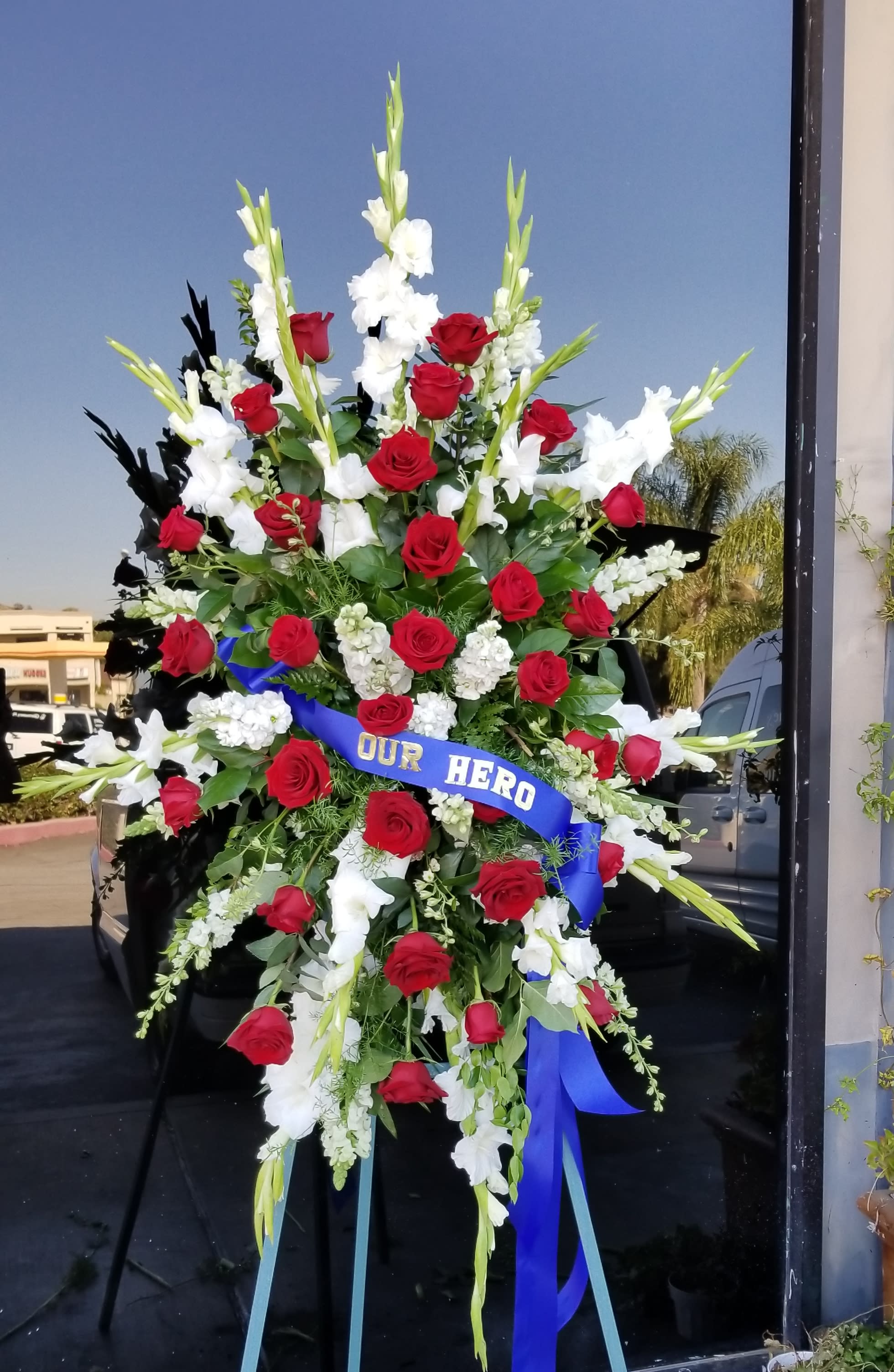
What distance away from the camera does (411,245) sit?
1310 mm

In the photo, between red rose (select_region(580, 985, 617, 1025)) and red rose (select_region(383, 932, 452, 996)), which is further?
red rose (select_region(580, 985, 617, 1025))

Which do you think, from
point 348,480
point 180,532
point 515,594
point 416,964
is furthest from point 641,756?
point 180,532

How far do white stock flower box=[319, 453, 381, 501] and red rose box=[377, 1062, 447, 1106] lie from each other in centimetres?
72

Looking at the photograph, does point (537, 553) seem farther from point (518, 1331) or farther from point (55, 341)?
point (55, 341)

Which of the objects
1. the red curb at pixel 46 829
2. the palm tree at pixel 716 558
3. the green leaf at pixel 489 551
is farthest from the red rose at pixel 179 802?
the palm tree at pixel 716 558

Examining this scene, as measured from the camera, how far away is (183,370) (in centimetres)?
212

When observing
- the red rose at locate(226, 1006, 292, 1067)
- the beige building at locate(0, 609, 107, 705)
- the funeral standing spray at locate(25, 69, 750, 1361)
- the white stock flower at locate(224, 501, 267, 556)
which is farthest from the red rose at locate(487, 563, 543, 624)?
the beige building at locate(0, 609, 107, 705)

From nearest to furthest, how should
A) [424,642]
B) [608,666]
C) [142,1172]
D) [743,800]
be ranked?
[424,642] < [608,666] < [142,1172] < [743,800]

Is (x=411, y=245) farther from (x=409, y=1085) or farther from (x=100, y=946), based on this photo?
(x=100, y=946)

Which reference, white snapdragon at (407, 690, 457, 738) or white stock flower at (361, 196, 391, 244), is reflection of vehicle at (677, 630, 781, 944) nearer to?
white snapdragon at (407, 690, 457, 738)

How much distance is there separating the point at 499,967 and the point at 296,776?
1.26ft

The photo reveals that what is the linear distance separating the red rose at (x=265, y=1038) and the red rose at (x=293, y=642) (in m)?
0.43

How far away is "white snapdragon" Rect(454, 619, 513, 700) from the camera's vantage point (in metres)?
1.26

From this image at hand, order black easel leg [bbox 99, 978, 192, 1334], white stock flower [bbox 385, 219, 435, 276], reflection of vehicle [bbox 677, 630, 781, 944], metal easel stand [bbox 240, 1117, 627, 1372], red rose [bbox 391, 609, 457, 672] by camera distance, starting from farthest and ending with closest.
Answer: reflection of vehicle [bbox 677, 630, 781, 944]
black easel leg [bbox 99, 978, 192, 1334]
metal easel stand [bbox 240, 1117, 627, 1372]
white stock flower [bbox 385, 219, 435, 276]
red rose [bbox 391, 609, 457, 672]
